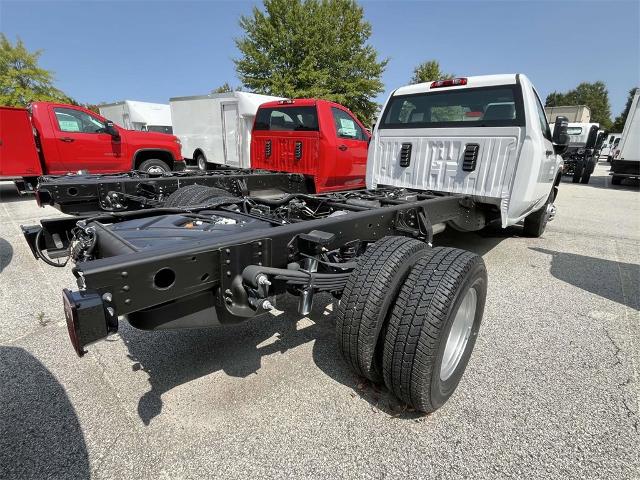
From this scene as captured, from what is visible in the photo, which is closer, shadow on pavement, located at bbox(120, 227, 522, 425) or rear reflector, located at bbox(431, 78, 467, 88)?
shadow on pavement, located at bbox(120, 227, 522, 425)

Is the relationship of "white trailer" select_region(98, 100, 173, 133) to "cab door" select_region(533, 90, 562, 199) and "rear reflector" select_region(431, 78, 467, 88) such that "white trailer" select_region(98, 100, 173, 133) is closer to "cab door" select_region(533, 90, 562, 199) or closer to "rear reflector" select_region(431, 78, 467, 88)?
"rear reflector" select_region(431, 78, 467, 88)

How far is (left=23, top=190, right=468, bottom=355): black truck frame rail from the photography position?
1304 mm

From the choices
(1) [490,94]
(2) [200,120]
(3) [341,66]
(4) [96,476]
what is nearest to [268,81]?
(3) [341,66]

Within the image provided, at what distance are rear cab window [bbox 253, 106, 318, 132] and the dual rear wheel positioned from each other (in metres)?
4.95

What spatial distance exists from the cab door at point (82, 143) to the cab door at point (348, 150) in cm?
550

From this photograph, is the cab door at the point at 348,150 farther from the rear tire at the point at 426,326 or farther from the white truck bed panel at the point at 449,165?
the rear tire at the point at 426,326

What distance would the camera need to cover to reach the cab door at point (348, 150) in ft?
21.7

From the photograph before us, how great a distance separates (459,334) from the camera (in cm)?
237

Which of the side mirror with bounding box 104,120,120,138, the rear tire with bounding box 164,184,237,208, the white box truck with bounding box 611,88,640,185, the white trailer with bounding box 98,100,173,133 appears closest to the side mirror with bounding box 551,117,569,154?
the rear tire with bounding box 164,184,237,208

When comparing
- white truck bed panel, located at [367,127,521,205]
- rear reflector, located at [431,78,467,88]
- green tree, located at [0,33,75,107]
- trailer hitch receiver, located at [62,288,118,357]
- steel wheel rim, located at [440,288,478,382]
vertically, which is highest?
green tree, located at [0,33,75,107]

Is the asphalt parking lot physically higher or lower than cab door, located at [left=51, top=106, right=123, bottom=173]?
Answer: lower

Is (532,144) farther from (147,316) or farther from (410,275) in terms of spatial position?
(147,316)

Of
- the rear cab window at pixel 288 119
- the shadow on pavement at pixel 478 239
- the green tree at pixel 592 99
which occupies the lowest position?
the shadow on pavement at pixel 478 239

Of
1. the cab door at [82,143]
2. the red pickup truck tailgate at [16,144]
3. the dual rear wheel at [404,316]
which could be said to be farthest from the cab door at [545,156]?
the red pickup truck tailgate at [16,144]
